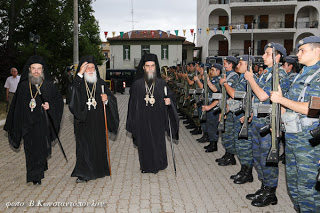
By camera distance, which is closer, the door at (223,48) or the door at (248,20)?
the door at (248,20)

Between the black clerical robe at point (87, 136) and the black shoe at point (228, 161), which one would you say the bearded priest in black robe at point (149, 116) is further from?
the black shoe at point (228, 161)

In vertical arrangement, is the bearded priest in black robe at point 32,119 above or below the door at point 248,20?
below

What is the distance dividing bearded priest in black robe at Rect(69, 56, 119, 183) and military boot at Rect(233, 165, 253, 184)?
2.35 meters

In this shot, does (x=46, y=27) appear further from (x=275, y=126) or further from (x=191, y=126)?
(x=275, y=126)

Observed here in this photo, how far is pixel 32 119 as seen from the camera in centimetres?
561

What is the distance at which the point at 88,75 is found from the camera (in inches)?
230

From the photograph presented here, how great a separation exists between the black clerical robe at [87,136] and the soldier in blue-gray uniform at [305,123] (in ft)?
11.0

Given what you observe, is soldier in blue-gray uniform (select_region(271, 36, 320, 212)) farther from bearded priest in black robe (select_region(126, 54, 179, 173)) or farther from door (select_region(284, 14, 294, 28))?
door (select_region(284, 14, 294, 28))

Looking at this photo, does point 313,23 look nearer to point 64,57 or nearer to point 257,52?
point 257,52

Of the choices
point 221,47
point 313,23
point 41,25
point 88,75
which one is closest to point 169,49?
point 221,47

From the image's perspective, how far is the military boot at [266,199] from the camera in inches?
185

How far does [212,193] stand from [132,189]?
1.31 metres

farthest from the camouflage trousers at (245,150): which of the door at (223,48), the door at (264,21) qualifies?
the door at (264,21)

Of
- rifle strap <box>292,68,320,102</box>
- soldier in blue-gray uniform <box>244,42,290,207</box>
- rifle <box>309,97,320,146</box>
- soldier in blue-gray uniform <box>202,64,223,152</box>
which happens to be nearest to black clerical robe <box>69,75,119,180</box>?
soldier in blue-gray uniform <box>244,42,290,207</box>
